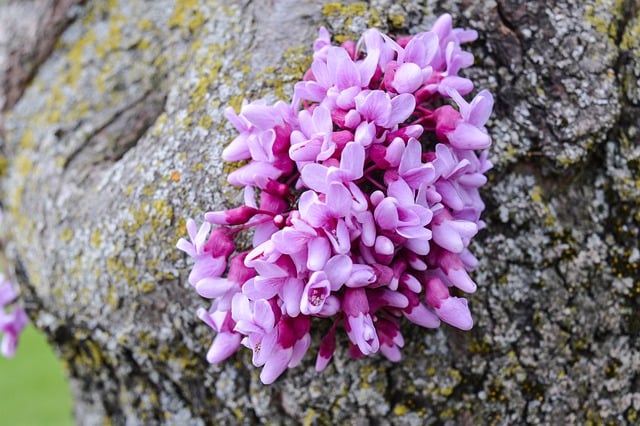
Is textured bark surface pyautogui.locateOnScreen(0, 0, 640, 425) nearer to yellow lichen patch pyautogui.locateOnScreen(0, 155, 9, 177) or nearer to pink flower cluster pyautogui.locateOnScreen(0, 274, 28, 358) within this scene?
pink flower cluster pyautogui.locateOnScreen(0, 274, 28, 358)

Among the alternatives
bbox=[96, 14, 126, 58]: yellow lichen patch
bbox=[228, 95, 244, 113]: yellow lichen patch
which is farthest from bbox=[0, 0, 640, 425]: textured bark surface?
bbox=[96, 14, 126, 58]: yellow lichen patch

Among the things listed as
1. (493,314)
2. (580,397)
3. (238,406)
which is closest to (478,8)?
(493,314)

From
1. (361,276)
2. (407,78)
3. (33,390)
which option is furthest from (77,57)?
(33,390)

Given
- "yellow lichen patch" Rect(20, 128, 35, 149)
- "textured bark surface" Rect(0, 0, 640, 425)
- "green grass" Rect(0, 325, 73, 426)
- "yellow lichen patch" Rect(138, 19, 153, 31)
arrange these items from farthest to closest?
1. "green grass" Rect(0, 325, 73, 426)
2. "yellow lichen patch" Rect(20, 128, 35, 149)
3. "yellow lichen patch" Rect(138, 19, 153, 31)
4. "textured bark surface" Rect(0, 0, 640, 425)

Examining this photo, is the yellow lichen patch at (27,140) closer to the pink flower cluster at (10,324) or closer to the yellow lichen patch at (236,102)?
the pink flower cluster at (10,324)

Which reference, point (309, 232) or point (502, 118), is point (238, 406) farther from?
point (502, 118)

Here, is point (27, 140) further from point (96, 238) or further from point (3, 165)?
point (96, 238)

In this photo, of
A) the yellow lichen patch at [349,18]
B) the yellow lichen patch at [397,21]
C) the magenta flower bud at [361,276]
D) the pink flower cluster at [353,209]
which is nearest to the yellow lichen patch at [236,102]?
the pink flower cluster at [353,209]
